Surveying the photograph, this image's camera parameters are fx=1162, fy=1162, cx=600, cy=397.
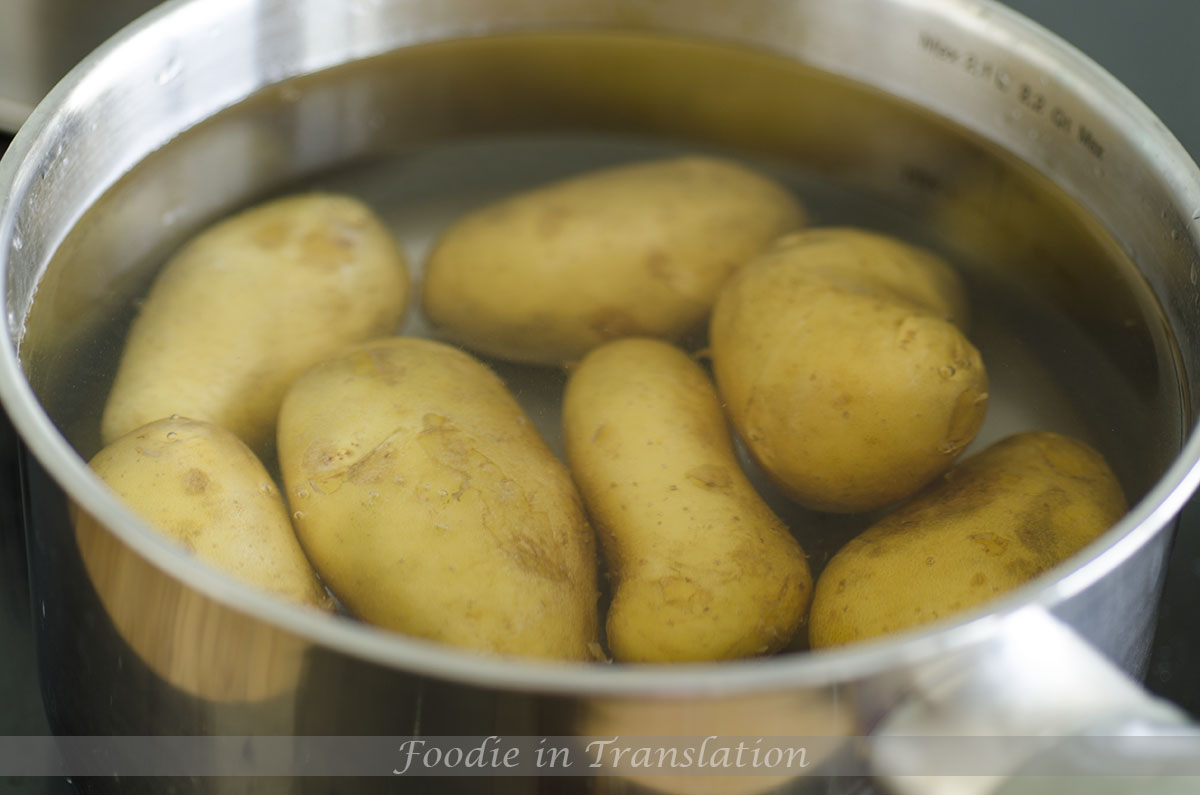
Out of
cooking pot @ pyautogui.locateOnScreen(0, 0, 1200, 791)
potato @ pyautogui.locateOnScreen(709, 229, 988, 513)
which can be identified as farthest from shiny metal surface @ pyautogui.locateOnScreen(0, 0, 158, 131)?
potato @ pyautogui.locateOnScreen(709, 229, 988, 513)

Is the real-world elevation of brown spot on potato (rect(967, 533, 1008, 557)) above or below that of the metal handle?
below

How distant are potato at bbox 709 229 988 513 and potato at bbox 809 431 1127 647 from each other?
0.09ft

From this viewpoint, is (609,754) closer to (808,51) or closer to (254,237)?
(254,237)

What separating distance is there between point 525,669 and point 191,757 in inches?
6.9

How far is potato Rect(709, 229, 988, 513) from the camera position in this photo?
593 mm

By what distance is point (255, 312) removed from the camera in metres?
0.67

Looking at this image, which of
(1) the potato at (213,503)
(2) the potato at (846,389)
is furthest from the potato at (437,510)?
(2) the potato at (846,389)

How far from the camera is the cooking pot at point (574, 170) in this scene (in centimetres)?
36

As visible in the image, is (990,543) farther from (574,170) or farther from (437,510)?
(574,170)

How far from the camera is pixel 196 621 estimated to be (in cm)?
38

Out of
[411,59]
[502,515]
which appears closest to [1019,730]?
[502,515]

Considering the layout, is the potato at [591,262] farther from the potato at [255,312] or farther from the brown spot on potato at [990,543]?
the brown spot on potato at [990,543]

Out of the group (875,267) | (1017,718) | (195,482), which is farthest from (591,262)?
(1017,718)

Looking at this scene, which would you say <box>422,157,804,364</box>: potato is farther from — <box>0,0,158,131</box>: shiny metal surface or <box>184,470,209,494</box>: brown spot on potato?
<box>0,0,158,131</box>: shiny metal surface
